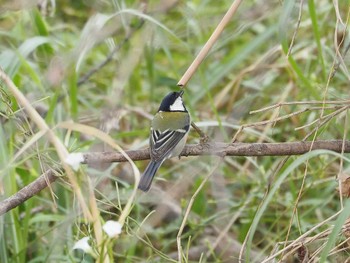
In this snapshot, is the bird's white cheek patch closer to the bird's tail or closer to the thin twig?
the bird's tail

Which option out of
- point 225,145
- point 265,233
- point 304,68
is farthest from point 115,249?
point 304,68

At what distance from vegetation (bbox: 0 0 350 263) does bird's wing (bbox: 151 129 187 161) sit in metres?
0.14

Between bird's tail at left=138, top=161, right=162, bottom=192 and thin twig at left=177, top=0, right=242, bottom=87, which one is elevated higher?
thin twig at left=177, top=0, right=242, bottom=87

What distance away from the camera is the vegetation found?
2738mm

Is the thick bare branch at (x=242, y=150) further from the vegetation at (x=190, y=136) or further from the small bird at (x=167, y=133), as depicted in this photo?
the small bird at (x=167, y=133)

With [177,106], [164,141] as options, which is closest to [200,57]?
[164,141]

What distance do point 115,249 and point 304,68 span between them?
187 cm

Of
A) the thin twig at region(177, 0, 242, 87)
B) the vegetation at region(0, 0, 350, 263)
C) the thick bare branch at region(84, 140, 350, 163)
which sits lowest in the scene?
the vegetation at region(0, 0, 350, 263)

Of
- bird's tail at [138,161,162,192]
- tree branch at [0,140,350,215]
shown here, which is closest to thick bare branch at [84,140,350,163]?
tree branch at [0,140,350,215]

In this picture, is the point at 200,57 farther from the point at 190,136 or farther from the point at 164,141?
the point at 190,136

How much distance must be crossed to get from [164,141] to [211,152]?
738 mm

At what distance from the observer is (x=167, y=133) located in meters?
3.45

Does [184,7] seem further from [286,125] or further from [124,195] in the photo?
[124,195]

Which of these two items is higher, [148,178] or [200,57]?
[200,57]
